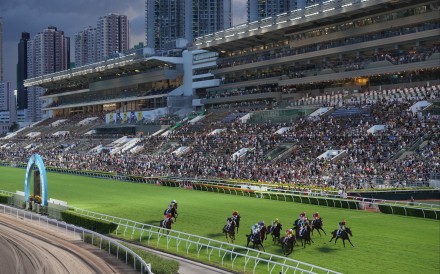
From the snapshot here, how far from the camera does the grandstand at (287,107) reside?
1865 inches

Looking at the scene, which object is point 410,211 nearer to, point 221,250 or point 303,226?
point 303,226

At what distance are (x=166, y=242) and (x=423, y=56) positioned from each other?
140 ft

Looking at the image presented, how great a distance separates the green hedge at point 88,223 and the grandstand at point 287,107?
770 inches


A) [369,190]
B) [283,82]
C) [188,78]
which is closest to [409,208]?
[369,190]

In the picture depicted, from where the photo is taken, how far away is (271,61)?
7775 centimetres

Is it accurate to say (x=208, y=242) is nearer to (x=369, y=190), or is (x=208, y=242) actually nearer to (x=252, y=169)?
(x=369, y=190)

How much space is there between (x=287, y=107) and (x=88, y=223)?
146 feet

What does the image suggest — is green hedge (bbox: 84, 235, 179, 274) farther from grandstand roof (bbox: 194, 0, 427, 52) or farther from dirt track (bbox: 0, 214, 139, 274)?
grandstand roof (bbox: 194, 0, 427, 52)

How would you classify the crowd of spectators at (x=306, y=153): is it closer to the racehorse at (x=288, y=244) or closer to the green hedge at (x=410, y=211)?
the green hedge at (x=410, y=211)

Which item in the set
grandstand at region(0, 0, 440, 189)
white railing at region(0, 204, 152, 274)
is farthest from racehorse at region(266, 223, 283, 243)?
grandstand at region(0, 0, 440, 189)

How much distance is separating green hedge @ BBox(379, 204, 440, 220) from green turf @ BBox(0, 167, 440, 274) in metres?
0.65

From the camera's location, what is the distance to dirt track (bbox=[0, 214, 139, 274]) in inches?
755

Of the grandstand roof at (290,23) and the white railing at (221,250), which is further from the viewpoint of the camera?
the grandstand roof at (290,23)

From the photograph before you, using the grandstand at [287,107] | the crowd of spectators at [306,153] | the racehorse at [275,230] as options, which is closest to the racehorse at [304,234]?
the racehorse at [275,230]
